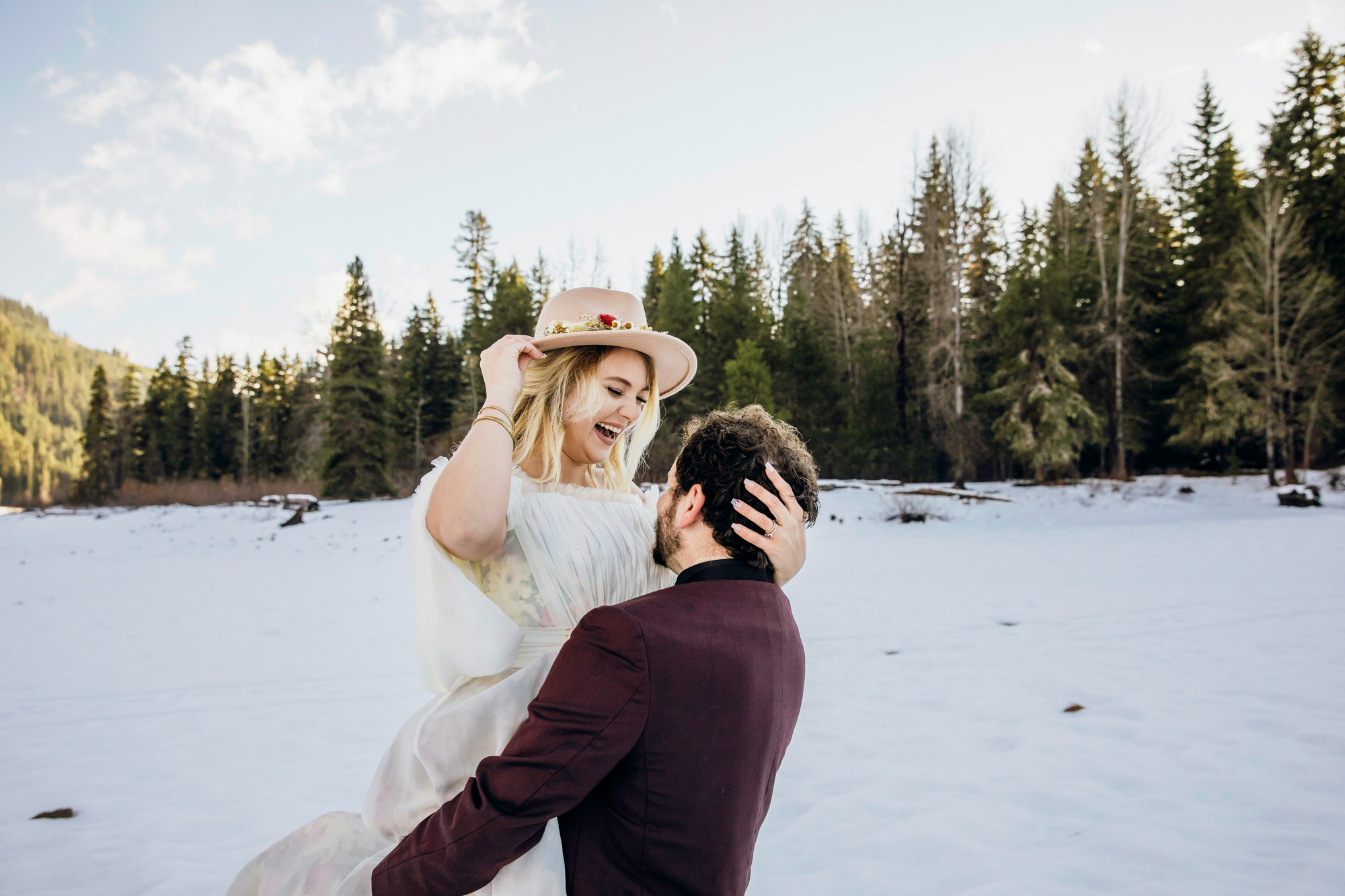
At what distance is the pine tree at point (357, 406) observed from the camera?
81.5 ft

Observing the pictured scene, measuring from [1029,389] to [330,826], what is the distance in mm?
24598

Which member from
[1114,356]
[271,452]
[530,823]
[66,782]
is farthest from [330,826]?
[271,452]

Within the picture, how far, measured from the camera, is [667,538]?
58.0 inches

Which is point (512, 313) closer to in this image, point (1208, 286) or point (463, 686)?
point (1208, 286)

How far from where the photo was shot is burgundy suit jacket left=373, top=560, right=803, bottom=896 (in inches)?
44.1

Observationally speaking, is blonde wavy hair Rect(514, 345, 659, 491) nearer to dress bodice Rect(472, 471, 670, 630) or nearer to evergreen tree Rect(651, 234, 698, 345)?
dress bodice Rect(472, 471, 670, 630)

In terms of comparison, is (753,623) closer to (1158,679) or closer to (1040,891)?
(1040,891)

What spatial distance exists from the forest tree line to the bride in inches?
782

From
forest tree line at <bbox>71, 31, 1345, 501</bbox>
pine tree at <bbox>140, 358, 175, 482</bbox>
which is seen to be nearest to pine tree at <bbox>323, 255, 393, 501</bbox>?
forest tree line at <bbox>71, 31, 1345, 501</bbox>

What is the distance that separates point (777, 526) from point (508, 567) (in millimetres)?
677

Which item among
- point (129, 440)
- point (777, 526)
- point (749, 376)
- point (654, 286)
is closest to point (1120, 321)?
point (749, 376)

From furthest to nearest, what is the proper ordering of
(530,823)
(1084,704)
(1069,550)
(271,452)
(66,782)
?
(271,452) < (1069,550) < (1084,704) < (66,782) < (530,823)

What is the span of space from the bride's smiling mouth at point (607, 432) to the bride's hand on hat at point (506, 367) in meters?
0.34

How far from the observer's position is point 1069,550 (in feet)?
38.6
